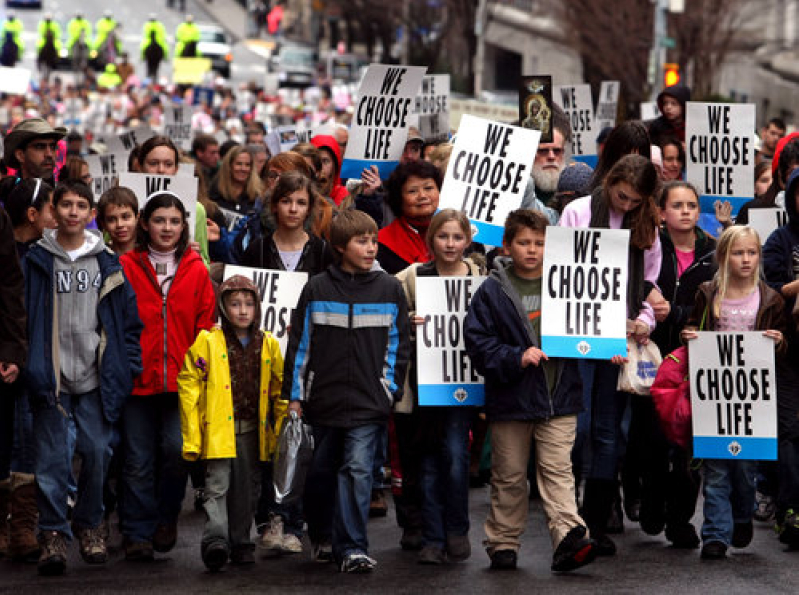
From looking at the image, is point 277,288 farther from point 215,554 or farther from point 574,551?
point 574,551

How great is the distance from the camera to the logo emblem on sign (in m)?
10.5

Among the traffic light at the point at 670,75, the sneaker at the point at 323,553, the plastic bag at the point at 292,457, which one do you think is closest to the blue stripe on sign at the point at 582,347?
the plastic bag at the point at 292,457

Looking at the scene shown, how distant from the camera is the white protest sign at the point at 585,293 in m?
10.2

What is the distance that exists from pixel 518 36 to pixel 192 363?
59.2 m

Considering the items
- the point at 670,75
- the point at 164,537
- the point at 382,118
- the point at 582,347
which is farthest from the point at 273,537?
the point at 670,75

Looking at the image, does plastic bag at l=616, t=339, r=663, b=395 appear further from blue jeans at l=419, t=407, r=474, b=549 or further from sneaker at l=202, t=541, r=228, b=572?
sneaker at l=202, t=541, r=228, b=572

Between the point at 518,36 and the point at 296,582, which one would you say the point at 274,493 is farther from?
the point at 518,36

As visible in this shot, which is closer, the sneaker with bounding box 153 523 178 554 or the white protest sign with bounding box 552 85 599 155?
the sneaker with bounding box 153 523 178 554

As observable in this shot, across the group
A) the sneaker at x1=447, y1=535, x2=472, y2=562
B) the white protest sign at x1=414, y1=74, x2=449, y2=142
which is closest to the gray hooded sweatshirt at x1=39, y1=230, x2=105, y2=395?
the sneaker at x1=447, y1=535, x2=472, y2=562

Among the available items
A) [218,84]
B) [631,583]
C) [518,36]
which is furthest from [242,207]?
[518,36]

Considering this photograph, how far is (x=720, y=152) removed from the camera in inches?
575

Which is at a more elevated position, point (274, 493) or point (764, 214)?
point (764, 214)

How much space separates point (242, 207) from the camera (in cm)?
1627

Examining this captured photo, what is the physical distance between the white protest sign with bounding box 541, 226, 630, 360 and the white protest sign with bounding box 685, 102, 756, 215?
4.29 meters
